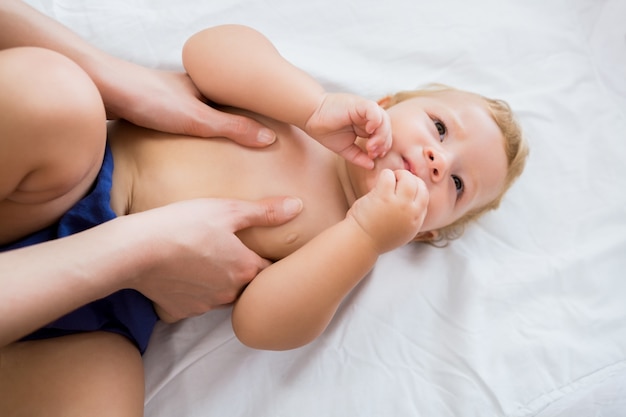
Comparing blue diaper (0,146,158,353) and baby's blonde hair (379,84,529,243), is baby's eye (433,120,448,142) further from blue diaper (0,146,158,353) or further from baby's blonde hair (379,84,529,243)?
blue diaper (0,146,158,353)

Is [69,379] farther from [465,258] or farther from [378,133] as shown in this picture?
[465,258]

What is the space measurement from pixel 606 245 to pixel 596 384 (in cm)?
32

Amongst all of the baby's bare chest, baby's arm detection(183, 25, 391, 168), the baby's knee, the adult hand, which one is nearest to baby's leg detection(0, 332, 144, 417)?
the adult hand

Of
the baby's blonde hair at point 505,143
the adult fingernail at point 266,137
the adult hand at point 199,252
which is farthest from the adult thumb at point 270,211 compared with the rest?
the baby's blonde hair at point 505,143

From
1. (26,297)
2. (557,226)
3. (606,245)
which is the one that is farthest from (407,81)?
(26,297)

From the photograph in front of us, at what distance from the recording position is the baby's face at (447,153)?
1038 millimetres

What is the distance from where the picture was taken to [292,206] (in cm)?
104

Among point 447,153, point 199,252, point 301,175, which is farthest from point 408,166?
point 199,252

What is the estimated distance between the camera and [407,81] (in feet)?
4.49

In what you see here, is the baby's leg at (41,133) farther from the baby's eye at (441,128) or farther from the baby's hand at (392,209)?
the baby's eye at (441,128)

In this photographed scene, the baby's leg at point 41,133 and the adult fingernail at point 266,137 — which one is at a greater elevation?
the baby's leg at point 41,133

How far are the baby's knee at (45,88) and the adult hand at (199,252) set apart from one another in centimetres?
17

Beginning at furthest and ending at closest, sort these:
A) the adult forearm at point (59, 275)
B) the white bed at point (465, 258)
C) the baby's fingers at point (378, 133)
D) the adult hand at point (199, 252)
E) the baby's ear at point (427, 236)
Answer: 1. the baby's ear at point (427, 236)
2. the white bed at point (465, 258)
3. the baby's fingers at point (378, 133)
4. the adult hand at point (199, 252)
5. the adult forearm at point (59, 275)

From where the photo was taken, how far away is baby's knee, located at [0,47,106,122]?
77 cm
